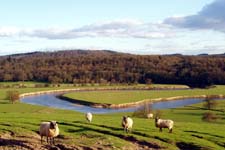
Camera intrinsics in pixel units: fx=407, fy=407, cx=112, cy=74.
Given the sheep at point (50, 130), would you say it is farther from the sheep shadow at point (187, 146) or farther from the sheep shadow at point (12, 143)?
the sheep shadow at point (187, 146)

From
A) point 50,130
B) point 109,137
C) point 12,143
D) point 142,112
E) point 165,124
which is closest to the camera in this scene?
point 50,130

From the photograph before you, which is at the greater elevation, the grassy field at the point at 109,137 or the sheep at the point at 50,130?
the sheep at the point at 50,130

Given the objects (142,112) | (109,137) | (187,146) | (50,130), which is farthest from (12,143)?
(142,112)

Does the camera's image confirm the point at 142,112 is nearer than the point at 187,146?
No

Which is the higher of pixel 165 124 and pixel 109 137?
pixel 165 124

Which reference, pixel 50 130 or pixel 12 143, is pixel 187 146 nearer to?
pixel 50 130

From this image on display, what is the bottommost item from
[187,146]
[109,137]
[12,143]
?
[187,146]

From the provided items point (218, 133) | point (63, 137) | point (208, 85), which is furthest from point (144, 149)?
point (208, 85)

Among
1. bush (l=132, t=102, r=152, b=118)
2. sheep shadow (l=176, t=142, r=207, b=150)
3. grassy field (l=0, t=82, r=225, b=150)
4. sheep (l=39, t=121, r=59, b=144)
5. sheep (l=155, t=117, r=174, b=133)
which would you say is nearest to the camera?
sheep (l=39, t=121, r=59, b=144)

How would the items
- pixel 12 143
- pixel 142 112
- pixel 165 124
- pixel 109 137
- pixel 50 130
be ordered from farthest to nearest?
pixel 142 112
pixel 165 124
pixel 109 137
pixel 12 143
pixel 50 130

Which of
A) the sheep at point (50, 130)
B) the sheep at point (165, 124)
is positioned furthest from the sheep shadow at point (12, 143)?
the sheep at point (165, 124)

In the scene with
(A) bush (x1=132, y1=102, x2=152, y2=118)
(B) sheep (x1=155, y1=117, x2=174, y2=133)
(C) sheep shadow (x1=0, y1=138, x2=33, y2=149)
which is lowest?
(A) bush (x1=132, y1=102, x2=152, y2=118)

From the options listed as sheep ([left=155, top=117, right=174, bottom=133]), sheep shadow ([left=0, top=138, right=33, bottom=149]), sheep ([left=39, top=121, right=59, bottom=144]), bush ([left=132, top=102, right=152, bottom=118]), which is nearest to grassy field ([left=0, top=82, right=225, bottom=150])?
sheep shadow ([left=0, top=138, right=33, bottom=149])

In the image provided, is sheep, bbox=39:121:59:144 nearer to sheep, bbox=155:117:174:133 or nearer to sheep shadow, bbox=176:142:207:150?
sheep shadow, bbox=176:142:207:150
